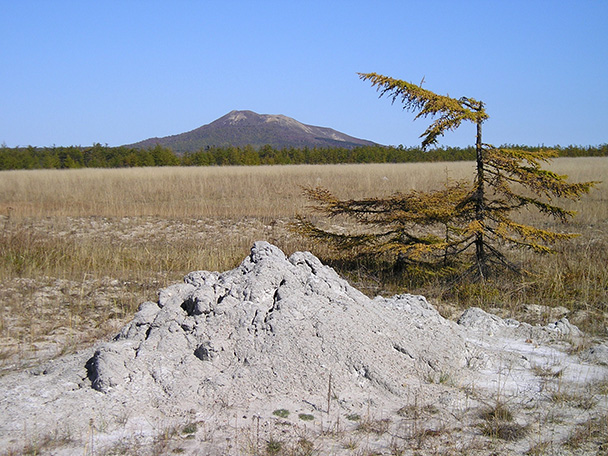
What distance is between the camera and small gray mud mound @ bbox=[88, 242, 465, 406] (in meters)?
3.78

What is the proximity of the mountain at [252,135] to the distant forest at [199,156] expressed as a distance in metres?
92.0

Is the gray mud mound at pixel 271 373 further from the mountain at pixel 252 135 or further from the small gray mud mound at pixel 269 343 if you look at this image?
the mountain at pixel 252 135

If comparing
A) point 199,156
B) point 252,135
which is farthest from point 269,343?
point 252,135

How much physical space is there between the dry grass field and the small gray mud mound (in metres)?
1.20

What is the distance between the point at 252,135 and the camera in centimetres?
15788

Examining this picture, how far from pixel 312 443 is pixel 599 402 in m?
2.13

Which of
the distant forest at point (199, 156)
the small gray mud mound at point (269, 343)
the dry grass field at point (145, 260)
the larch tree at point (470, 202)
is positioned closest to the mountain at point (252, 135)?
the distant forest at point (199, 156)

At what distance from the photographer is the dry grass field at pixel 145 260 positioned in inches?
223

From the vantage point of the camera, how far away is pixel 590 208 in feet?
45.5

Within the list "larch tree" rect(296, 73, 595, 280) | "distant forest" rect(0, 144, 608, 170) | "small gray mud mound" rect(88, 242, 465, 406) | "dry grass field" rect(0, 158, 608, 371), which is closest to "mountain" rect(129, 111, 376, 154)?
"distant forest" rect(0, 144, 608, 170)

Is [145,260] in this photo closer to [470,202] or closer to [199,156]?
[470,202]

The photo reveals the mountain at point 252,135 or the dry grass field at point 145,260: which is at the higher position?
the mountain at point 252,135

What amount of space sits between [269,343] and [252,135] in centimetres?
15719

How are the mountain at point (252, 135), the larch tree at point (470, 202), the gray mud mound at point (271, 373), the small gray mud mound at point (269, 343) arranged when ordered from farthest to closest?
the mountain at point (252, 135), the larch tree at point (470, 202), the small gray mud mound at point (269, 343), the gray mud mound at point (271, 373)
